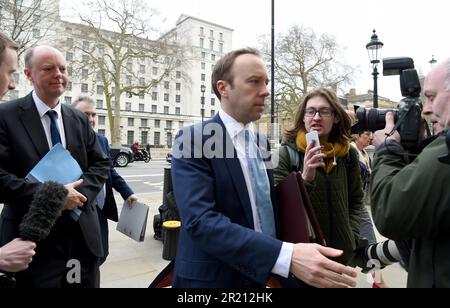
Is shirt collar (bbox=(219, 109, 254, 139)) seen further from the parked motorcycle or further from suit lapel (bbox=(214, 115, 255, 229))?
the parked motorcycle

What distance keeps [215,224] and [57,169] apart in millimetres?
1078

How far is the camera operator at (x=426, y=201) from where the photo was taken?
41.4 inches

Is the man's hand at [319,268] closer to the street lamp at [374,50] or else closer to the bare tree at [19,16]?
the street lamp at [374,50]

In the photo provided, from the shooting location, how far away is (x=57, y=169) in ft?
5.62

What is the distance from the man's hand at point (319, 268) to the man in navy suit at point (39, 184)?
1.25 m

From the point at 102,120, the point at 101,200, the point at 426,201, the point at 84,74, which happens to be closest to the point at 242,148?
the point at 426,201

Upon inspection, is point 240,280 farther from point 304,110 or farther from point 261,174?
point 304,110

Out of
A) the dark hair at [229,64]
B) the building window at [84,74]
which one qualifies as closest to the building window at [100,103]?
the building window at [84,74]

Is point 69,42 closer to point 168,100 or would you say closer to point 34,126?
point 34,126

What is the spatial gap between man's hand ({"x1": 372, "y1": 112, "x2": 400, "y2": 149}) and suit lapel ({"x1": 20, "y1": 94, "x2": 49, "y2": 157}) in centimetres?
177

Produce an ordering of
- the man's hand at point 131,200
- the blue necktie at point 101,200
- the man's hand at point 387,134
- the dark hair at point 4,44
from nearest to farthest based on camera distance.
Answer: the man's hand at point 387,134, the dark hair at point 4,44, the blue necktie at point 101,200, the man's hand at point 131,200

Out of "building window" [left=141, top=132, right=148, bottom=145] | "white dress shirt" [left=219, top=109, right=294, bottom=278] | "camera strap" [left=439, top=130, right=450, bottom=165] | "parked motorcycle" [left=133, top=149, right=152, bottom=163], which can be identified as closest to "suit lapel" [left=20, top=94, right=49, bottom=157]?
"white dress shirt" [left=219, top=109, right=294, bottom=278]

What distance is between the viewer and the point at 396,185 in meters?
1.14
